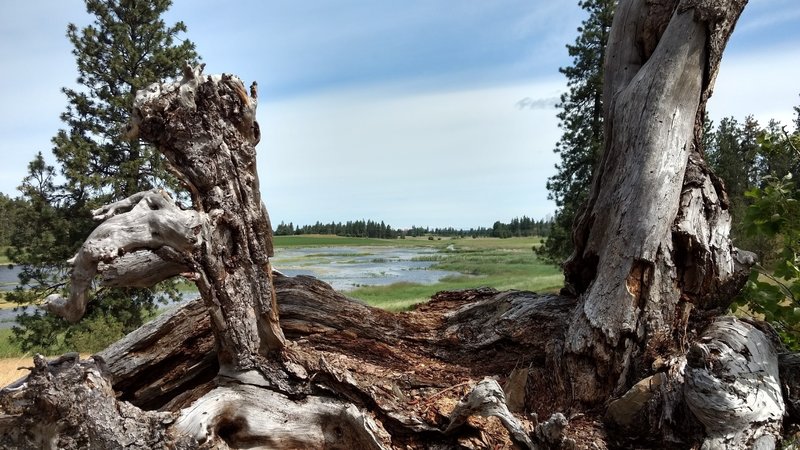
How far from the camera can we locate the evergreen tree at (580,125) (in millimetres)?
19656

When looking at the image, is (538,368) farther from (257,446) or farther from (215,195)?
(215,195)

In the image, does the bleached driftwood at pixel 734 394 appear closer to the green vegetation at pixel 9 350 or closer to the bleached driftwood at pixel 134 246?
the bleached driftwood at pixel 134 246

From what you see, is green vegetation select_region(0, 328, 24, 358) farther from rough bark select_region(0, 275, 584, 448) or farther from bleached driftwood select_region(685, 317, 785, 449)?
bleached driftwood select_region(685, 317, 785, 449)

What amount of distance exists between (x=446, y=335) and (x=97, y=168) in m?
17.3

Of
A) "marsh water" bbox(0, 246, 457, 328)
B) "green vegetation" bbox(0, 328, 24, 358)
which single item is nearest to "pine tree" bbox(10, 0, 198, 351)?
"green vegetation" bbox(0, 328, 24, 358)

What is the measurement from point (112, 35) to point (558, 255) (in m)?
18.3

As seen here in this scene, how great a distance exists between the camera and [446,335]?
5.64 meters

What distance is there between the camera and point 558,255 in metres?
19.9

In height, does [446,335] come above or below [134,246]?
below

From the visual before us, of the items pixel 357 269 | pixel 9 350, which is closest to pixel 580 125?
pixel 9 350

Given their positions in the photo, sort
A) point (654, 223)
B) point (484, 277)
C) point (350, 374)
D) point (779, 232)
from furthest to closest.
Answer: point (484, 277) → point (779, 232) → point (654, 223) → point (350, 374)

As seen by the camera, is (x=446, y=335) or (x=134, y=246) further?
(x=446, y=335)

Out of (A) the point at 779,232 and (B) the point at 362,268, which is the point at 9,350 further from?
(B) the point at 362,268

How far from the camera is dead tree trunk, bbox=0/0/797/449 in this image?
378cm
